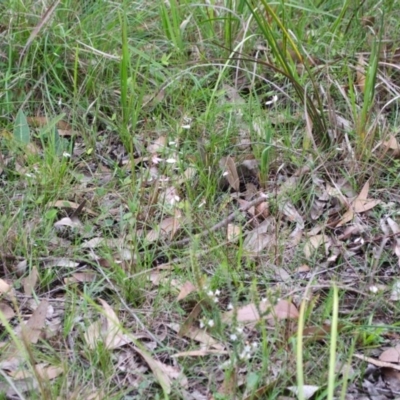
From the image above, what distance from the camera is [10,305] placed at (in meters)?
2.21

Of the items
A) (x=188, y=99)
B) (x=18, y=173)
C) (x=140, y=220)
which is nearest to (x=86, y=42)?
(x=188, y=99)

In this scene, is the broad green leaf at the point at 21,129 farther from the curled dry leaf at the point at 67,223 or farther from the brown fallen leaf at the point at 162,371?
the brown fallen leaf at the point at 162,371

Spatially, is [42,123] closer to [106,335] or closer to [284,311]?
[106,335]

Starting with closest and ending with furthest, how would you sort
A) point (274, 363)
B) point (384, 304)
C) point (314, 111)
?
point (274, 363) < point (384, 304) < point (314, 111)

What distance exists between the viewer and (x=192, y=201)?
2559 mm

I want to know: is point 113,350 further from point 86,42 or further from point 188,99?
point 86,42

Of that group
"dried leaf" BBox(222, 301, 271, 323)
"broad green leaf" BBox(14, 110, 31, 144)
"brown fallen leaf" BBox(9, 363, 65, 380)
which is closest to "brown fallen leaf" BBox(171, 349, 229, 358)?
"dried leaf" BBox(222, 301, 271, 323)

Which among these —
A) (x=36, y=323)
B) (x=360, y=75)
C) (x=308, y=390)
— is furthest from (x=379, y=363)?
(x=360, y=75)

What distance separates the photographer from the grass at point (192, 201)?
1.92 metres

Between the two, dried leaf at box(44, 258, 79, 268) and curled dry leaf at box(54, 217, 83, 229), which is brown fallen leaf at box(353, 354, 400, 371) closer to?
dried leaf at box(44, 258, 79, 268)

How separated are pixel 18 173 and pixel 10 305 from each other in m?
0.66

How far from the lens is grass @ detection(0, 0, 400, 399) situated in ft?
6.30

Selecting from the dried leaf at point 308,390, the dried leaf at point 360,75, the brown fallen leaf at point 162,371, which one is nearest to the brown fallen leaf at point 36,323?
the brown fallen leaf at point 162,371

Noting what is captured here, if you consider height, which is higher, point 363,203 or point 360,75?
point 360,75
